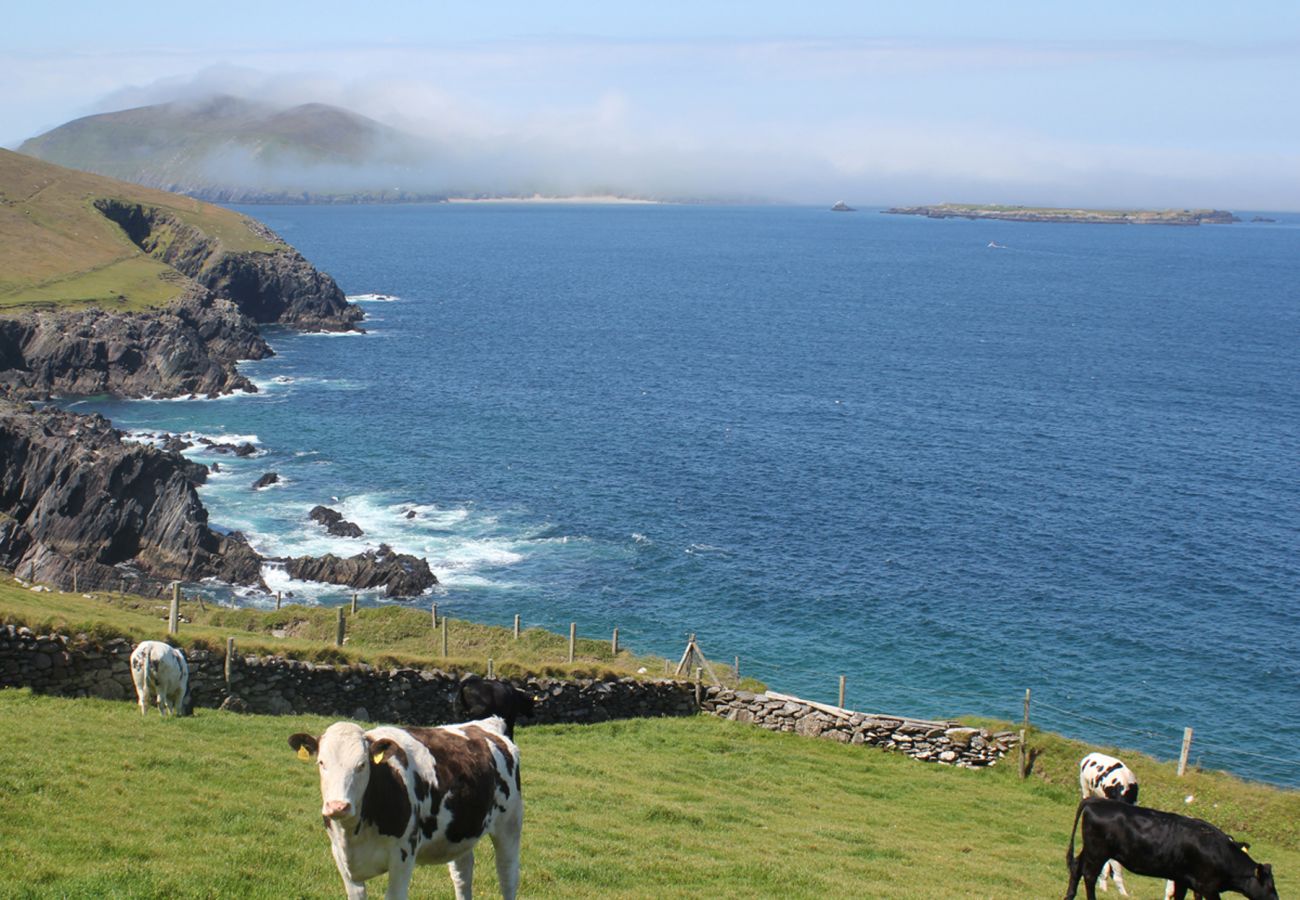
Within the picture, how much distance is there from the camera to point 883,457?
9481cm

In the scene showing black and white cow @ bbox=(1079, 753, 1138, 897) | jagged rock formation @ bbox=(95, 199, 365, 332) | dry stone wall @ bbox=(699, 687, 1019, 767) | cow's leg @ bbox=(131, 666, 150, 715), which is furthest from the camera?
jagged rock formation @ bbox=(95, 199, 365, 332)

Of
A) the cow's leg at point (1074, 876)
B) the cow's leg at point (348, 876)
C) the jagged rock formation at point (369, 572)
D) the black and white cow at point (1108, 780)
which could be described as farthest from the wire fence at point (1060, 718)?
the cow's leg at point (348, 876)

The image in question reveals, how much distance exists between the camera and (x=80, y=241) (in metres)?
145

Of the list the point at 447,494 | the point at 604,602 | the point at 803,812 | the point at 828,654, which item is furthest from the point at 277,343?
the point at 803,812

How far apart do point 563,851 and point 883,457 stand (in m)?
79.6

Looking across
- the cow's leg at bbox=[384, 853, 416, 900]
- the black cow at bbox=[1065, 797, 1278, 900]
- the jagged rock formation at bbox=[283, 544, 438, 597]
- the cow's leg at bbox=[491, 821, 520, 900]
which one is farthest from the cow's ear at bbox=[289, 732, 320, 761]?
the jagged rock formation at bbox=[283, 544, 438, 597]

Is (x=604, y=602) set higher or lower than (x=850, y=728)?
lower

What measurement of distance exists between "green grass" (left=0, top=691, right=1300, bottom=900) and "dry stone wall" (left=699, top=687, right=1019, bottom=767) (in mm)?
640

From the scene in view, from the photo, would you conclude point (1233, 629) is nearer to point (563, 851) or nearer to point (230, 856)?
point (563, 851)

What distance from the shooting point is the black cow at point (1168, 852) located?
1828 cm

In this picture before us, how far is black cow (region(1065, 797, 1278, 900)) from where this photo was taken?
60.0 ft

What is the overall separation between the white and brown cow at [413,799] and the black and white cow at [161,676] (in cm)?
1389

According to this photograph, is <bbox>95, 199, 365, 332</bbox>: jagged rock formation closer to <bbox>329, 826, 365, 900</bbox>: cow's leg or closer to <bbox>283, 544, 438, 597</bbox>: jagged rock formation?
<bbox>283, 544, 438, 597</bbox>: jagged rock formation

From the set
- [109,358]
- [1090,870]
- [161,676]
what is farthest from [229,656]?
[109,358]
